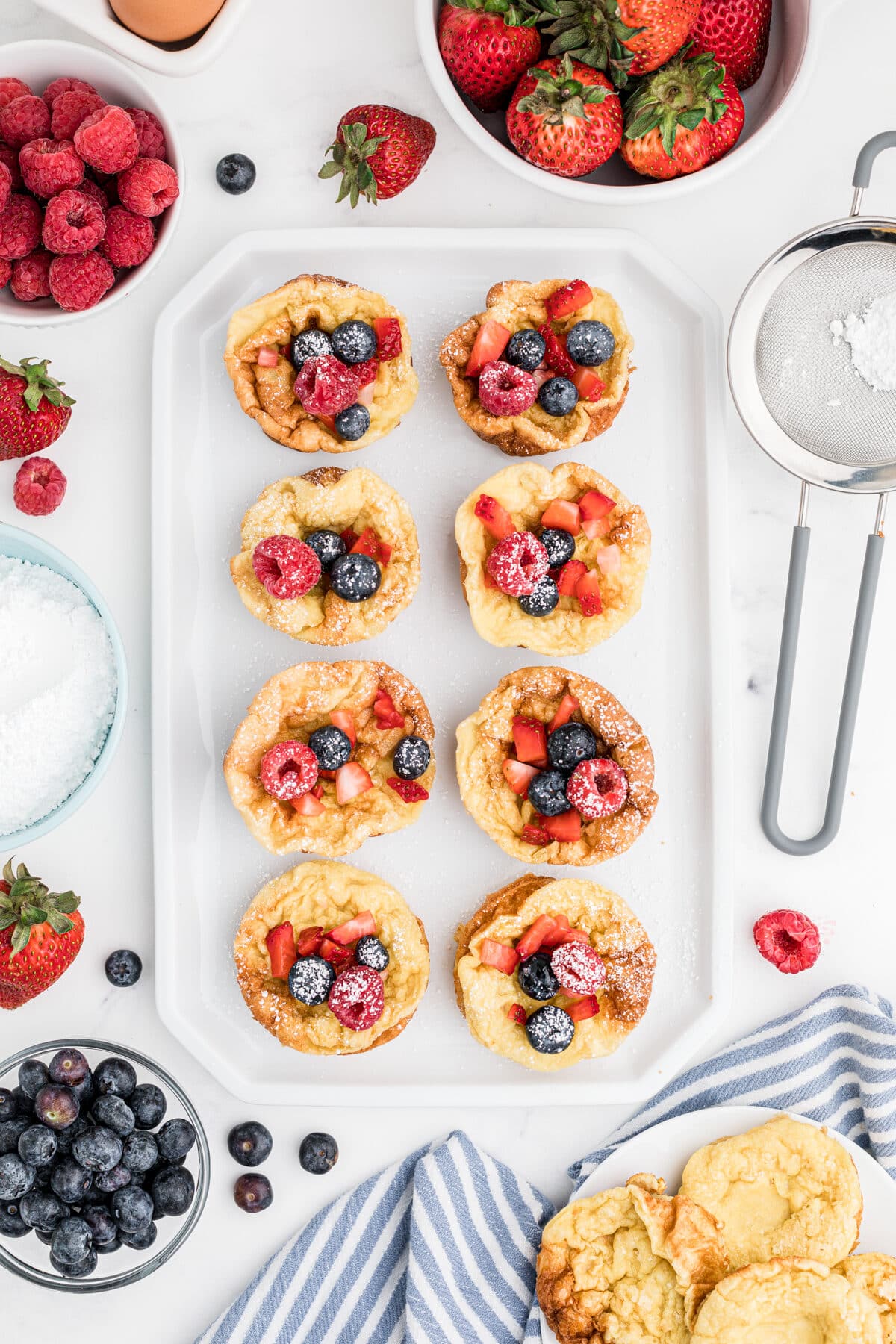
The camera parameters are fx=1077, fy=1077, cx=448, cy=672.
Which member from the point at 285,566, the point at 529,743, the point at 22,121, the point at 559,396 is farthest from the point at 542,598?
the point at 22,121

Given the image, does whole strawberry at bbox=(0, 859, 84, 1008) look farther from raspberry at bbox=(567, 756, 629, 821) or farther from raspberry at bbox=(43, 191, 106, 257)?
raspberry at bbox=(43, 191, 106, 257)

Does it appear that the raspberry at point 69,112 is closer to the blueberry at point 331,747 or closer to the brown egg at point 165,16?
the brown egg at point 165,16

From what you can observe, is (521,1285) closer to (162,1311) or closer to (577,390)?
(162,1311)

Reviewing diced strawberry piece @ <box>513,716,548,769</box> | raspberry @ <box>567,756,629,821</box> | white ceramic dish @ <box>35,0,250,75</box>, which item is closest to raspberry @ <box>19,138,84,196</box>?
white ceramic dish @ <box>35,0,250,75</box>

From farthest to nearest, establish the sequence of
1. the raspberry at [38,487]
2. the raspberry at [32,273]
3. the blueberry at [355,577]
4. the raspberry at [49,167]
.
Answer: the raspberry at [38,487]
the blueberry at [355,577]
the raspberry at [32,273]
the raspberry at [49,167]

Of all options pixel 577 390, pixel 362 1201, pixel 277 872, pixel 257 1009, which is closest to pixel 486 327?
pixel 577 390

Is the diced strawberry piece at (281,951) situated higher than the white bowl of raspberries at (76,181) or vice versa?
the white bowl of raspberries at (76,181)

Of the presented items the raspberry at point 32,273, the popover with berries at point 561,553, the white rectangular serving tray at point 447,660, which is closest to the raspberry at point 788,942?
the white rectangular serving tray at point 447,660
